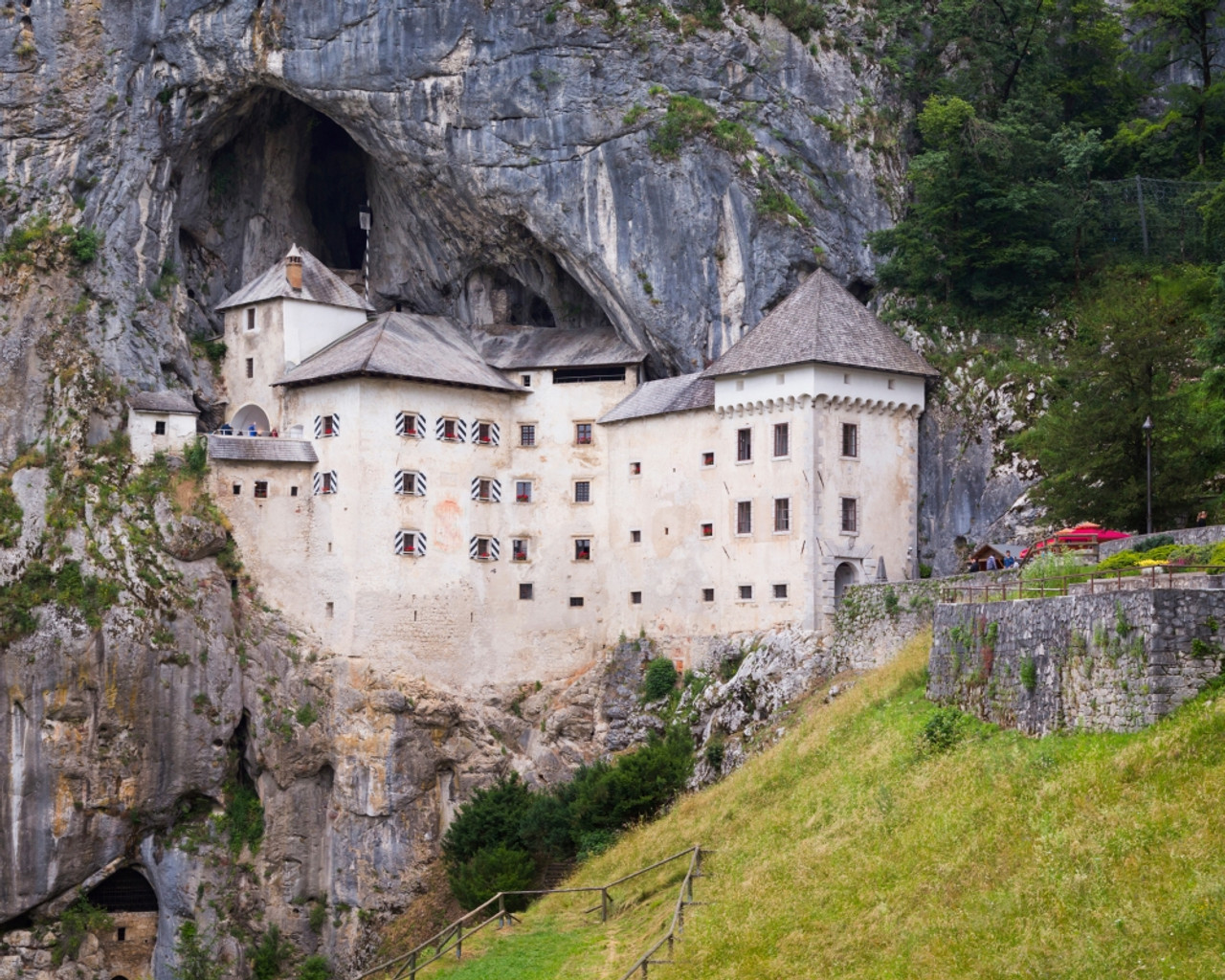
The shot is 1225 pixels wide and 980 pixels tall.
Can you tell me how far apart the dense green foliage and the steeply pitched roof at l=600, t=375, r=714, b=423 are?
37.8ft

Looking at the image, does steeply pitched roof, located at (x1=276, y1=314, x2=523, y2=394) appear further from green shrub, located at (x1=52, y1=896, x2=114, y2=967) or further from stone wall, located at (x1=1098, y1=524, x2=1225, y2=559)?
stone wall, located at (x1=1098, y1=524, x2=1225, y2=559)

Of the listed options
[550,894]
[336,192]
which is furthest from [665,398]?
[550,894]

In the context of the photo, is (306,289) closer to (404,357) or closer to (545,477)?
(404,357)

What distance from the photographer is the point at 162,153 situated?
2901 inches

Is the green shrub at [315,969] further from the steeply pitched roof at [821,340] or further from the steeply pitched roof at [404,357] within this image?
the steeply pitched roof at [821,340]

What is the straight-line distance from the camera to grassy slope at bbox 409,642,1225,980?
91.8 ft

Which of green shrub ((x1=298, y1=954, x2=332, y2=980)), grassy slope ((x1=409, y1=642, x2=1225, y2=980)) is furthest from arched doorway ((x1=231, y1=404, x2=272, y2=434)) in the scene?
grassy slope ((x1=409, y1=642, x2=1225, y2=980))

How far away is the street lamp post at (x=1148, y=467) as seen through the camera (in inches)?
2055

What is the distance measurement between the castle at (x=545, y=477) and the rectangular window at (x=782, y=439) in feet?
0.22

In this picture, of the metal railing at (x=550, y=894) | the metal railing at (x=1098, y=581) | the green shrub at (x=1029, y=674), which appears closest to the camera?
the metal railing at (x=1098, y=581)

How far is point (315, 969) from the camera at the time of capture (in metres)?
66.6

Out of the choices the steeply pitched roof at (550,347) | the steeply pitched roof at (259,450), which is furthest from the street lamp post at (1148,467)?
the steeply pitched roof at (259,450)

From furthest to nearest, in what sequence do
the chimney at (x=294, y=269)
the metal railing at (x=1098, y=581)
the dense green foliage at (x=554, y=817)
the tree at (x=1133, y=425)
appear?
the chimney at (x=294, y=269) < the dense green foliage at (x=554, y=817) < the tree at (x=1133, y=425) < the metal railing at (x=1098, y=581)

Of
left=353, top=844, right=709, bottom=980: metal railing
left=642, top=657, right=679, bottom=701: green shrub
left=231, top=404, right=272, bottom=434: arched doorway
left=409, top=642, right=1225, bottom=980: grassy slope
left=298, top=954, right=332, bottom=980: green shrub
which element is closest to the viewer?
left=409, top=642, right=1225, bottom=980: grassy slope
